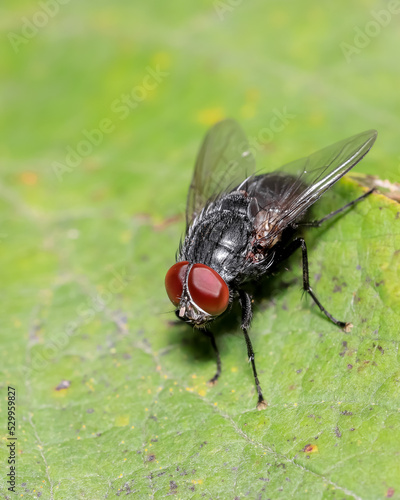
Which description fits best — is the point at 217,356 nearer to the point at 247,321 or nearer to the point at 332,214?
the point at 247,321

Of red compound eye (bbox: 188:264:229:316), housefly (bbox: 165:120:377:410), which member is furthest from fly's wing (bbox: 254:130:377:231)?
red compound eye (bbox: 188:264:229:316)

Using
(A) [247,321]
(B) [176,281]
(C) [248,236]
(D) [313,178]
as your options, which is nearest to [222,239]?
(C) [248,236]

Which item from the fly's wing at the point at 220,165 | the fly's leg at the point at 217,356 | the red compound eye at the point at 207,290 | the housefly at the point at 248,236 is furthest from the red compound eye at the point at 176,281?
A: the fly's wing at the point at 220,165

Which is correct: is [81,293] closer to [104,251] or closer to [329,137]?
[104,251]

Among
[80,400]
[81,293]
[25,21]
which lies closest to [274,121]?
[81,293]

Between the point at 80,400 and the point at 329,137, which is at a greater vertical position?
the point at 329,137

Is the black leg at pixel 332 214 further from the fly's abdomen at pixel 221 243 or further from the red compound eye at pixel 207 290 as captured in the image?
the red compound eye at pixel 207 290
